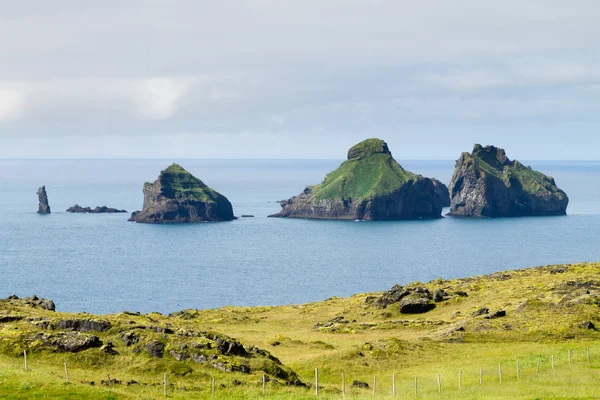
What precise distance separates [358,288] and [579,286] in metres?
95.5

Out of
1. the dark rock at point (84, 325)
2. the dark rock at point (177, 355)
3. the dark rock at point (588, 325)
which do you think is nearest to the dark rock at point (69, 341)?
the dark rock at point (84, 325)

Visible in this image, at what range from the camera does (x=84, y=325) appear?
64250 mm

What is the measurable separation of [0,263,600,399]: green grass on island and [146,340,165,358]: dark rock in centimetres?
42

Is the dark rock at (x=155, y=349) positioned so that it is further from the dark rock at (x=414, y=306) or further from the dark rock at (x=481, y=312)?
the dark rock at (x=414, y=306)

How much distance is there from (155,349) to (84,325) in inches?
343

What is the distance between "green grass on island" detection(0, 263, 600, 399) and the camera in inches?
2009

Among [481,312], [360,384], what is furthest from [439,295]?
[360,384]

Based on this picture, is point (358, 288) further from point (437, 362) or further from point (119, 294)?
point (437, 362)

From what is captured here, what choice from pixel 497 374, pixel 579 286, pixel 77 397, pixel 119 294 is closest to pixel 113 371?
pixel 77 397

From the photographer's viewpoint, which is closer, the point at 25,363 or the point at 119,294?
the point at 25,363

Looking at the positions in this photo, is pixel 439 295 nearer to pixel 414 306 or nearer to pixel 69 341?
pixel 414 306

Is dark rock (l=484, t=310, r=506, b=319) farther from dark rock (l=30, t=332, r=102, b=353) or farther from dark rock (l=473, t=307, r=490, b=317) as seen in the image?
dark rock (l=30, t=332, r=102, b=353)

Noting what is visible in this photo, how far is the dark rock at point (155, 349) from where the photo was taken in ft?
193

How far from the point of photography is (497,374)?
62.0 meters
